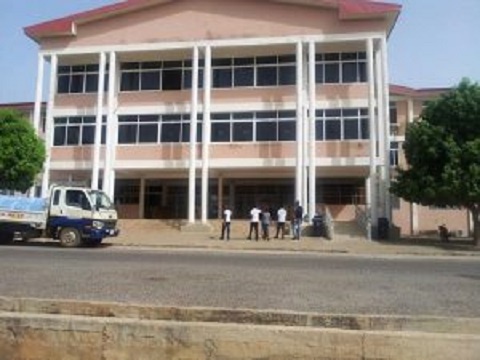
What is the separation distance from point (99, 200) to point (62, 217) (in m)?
1.47

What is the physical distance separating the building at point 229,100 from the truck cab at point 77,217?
1054 cm

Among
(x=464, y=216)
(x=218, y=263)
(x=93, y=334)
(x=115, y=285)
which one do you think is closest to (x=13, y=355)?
(x=93, y=334)

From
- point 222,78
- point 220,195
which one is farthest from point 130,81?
point 220,195

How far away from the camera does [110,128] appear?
36812 millimetres

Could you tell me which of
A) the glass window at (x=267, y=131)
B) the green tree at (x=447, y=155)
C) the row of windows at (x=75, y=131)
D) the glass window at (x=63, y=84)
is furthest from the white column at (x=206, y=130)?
the green tree at (x=447, y=155)

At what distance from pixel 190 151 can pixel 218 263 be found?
19.1m

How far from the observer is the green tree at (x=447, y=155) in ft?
88.3

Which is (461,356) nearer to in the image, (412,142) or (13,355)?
(13,355)

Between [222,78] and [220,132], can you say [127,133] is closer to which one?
[220,132]

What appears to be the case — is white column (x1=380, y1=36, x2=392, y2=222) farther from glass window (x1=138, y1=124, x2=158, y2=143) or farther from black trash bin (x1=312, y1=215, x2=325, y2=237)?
glass window (x1=138, y1=124, x2=158, y2=143)

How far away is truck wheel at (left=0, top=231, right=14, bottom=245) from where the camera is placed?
25.3 m

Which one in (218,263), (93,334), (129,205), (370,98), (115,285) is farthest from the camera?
(129,205)

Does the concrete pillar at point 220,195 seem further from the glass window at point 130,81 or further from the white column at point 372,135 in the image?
the white column at point 372,135

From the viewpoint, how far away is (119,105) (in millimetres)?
37844
